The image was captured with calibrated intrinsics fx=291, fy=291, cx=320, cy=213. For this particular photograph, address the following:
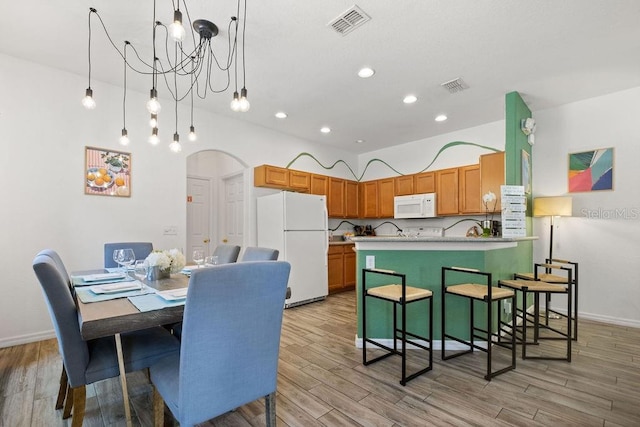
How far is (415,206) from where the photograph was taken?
5355 millimetres

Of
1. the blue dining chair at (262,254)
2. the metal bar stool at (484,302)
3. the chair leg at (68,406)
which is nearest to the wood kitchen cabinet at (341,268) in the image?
the metal bar stool at (484,302)

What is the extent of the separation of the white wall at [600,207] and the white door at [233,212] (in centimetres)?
462

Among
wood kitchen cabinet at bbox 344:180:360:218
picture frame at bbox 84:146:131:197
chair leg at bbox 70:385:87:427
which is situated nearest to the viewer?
chair leg at bbox 70:385:87:427

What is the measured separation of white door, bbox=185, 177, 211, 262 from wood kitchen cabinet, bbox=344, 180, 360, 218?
110 inches

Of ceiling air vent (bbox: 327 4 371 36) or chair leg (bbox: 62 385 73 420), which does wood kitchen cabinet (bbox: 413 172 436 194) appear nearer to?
ceiling air vent (bbox: 327 4 371 36)

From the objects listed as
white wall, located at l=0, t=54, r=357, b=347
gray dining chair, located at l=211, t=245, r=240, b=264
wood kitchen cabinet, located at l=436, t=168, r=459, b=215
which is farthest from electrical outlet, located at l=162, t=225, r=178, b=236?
wood kitchen cabinet, located at l=436, t=168, r=459, b=215

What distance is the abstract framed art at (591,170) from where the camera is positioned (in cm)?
369

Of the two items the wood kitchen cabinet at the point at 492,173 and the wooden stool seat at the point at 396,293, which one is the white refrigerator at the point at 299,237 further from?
the wood kitchen cabinet at the point at 492,173

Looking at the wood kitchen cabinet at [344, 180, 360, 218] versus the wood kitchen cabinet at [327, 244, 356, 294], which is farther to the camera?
the wood kitchen cabinet at [344, 180, 360, 218]

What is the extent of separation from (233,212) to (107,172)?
2.27 metres

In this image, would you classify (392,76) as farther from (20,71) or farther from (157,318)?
(20,71)

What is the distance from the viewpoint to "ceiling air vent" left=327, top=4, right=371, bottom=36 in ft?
7.48

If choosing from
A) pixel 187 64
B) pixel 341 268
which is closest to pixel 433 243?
pixel 341 268

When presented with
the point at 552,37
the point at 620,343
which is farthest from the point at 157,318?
the point at 620,343
